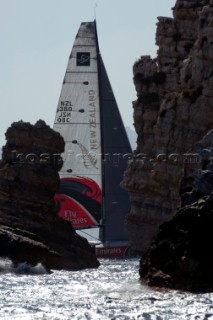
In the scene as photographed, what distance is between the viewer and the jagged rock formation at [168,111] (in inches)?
3135

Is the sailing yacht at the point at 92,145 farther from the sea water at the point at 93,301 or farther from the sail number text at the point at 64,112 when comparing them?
the sea water at the point at 93,301

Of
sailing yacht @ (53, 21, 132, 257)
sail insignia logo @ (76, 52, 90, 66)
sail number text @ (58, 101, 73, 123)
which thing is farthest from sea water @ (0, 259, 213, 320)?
sail insignia logo @ (76, 52, 90, 66)

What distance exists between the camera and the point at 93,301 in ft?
136

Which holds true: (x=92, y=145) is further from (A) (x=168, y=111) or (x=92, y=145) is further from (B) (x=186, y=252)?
(B) (x=186, y=252)

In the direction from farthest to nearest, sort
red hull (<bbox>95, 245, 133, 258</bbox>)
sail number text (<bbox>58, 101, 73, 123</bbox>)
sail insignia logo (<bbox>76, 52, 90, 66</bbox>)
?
1. sail number text (<bbox>58, 101, 73, 123</bbox>)
2. sail insignia logo (<bbox>76, 52, 90, 66</bbox>)
3. red hull (<bbox>95, 245, 133, 258</bbox>)

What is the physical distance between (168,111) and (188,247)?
135 feet

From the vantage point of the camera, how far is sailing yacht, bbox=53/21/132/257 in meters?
90.2

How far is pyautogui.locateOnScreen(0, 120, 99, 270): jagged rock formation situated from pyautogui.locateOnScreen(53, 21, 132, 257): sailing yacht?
20.4 metres

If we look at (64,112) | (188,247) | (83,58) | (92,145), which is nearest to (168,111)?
(83,58)

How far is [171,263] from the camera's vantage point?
140 feet

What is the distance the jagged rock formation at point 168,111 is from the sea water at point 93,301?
Answer: 27.0 m

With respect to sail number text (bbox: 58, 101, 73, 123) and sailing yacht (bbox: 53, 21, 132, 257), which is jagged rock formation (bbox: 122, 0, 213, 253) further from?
sail number text (bbox: 58, 101, 73, 123)

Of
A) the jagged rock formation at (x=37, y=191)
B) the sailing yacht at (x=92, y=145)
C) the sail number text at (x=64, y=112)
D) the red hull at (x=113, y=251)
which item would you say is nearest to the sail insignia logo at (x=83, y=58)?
the sailing yacht at (x=92, y=145)

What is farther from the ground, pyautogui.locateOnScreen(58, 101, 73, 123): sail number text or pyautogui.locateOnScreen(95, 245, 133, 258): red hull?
pyautogui.locateOnScreen(58, 101, 73, 123): sail number text
